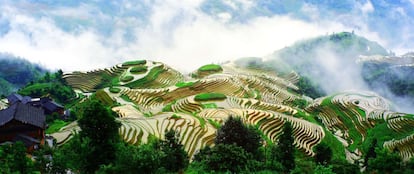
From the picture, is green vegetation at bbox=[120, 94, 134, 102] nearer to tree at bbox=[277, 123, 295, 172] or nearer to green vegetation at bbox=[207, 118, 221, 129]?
green vegetation at bbox=[207, 118, 221, 129]

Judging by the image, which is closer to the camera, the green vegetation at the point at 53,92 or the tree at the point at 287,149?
the tree at the point at 287,149

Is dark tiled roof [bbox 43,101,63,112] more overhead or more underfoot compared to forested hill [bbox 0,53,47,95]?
more underfoot

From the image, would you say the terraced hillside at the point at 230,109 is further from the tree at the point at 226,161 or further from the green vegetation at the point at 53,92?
the tree at the point at 226,161

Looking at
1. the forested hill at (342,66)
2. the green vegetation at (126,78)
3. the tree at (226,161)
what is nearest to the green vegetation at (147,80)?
the green vegetation at (126,78)

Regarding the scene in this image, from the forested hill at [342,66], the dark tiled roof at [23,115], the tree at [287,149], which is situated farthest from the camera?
the forested hill at [342,66]

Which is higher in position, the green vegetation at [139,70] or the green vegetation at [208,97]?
the green vegetation at [139,70]

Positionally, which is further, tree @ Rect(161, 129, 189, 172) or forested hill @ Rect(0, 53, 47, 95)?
forested hill @ Rect(0, 53, 47, 95)

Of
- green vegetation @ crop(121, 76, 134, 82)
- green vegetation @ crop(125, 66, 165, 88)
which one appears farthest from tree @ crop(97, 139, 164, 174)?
green vegetation @ crop(121, 76, 134, 82)
